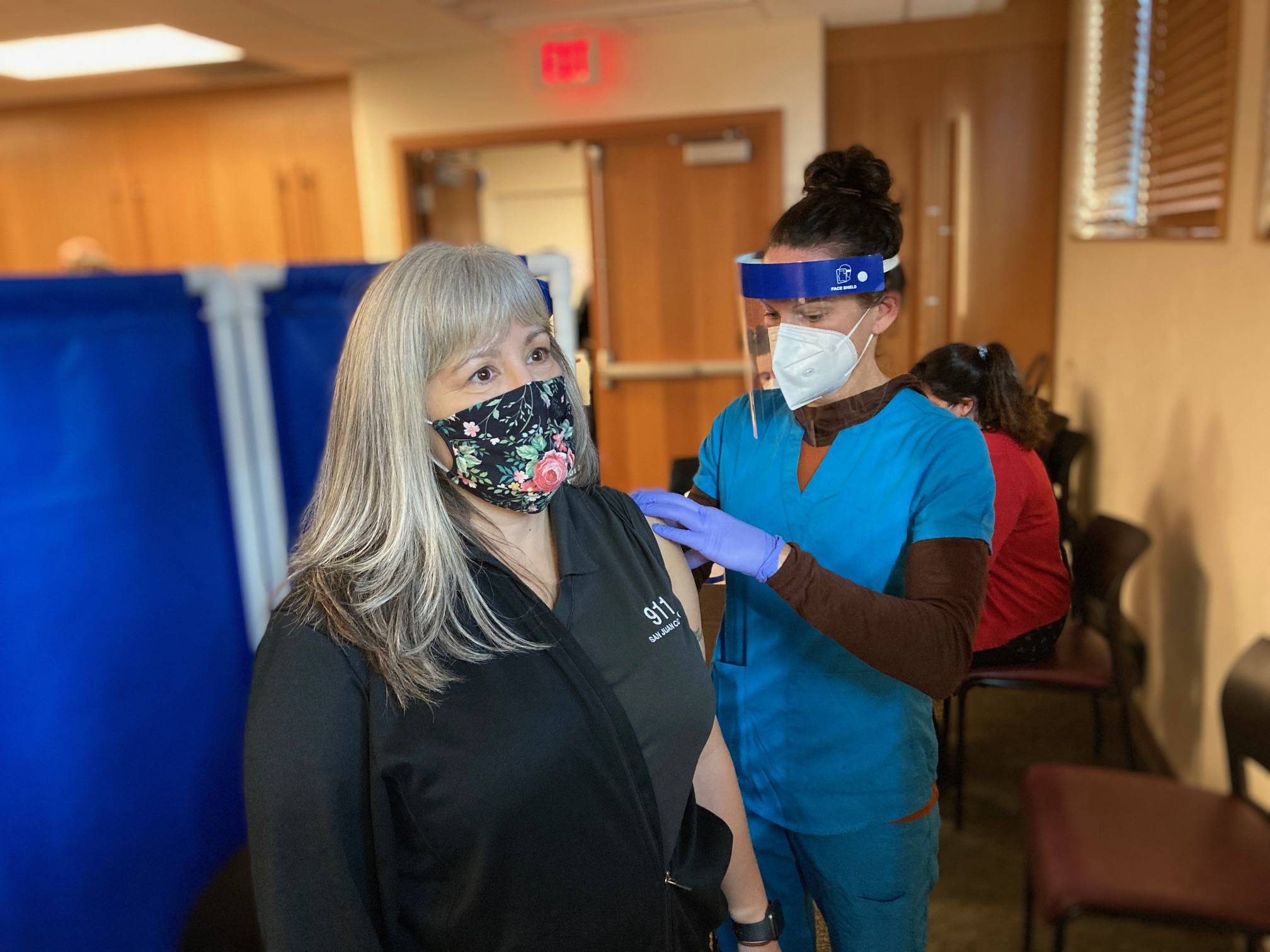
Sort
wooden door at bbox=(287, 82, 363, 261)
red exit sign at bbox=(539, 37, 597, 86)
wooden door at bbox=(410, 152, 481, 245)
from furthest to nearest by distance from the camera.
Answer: wooden door at bbox=(287, 82, 363, 261), wooden door at bbox=(410, 152, 481, 245), red exit sign at bbox=(539, 37, 597, 86)

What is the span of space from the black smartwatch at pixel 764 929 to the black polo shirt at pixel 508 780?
109 millimetres

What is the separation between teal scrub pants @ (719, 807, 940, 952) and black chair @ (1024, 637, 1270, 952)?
2.73ft

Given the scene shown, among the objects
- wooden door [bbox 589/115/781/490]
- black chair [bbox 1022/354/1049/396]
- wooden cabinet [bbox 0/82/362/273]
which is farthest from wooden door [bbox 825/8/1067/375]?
wooden cabinet [bbox 0/82/362/273]

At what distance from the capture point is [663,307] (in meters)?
1.37

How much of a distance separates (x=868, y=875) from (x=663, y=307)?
0.83 m

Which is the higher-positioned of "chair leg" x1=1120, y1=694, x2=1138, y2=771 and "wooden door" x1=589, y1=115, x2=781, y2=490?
"wooden door" x1=589, y1=115, x2=781, y2=490

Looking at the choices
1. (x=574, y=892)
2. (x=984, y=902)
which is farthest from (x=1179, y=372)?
(x=574, y=892)

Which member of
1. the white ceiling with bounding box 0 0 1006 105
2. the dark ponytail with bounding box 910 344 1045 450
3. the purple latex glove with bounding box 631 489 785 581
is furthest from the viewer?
the white ceiling with bounding box 0 0 1006 105

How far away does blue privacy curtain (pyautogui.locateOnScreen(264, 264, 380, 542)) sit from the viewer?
1561mm

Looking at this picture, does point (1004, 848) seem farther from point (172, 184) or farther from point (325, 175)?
Answer: point (172, 184)

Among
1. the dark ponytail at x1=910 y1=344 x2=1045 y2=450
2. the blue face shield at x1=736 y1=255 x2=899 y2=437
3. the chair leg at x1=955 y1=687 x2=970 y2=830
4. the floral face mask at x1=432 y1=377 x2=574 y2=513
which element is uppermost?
the blue face shield at x1=736 y1=255 x2=899 y2=437

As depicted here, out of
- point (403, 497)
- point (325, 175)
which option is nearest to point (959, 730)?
point (403, 497)

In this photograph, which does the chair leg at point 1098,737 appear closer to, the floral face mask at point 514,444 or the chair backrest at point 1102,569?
the chair backrest at point 1102,569

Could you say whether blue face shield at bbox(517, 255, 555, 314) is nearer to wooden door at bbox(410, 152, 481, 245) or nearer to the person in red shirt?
the person in red shirt
